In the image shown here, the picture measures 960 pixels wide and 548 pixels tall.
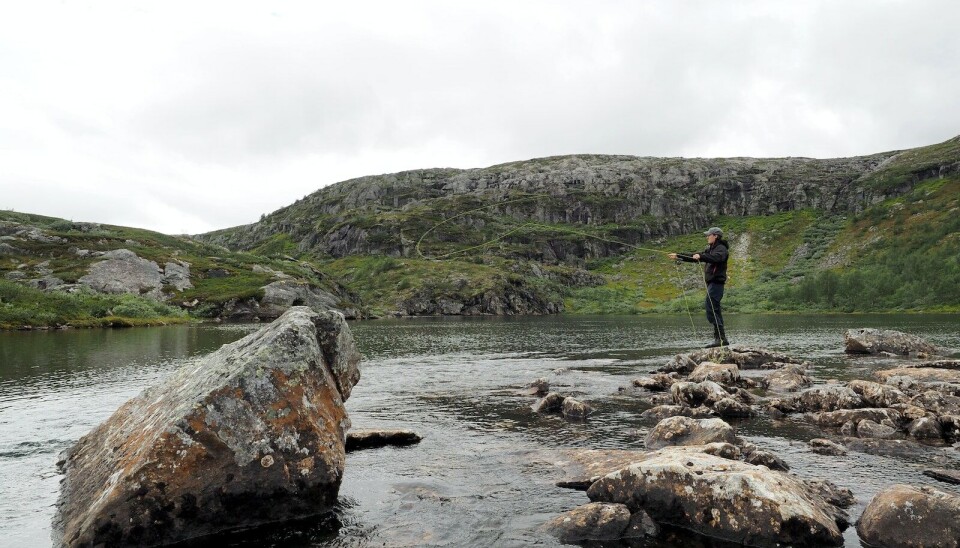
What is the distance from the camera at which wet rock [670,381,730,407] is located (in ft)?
59.5

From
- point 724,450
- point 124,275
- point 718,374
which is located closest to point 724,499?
point 724,450

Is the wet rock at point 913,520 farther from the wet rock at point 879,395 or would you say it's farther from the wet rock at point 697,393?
the wet rock at point 879,395

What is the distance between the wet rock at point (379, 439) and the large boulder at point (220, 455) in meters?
3.29

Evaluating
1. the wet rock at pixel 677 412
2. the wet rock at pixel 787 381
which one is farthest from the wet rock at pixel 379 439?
the wet rock at pixel 787 381

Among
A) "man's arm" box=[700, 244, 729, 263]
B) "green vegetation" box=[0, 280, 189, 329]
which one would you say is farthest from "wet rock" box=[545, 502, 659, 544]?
"green vegetation" box=[0, 280, 189, 329]

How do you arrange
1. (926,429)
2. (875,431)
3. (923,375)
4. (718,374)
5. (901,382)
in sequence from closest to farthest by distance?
(926,429) → (875,431) → (901,382) → (718,374) → (923,375)

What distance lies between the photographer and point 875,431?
554 inches

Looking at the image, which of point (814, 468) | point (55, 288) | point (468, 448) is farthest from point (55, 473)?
point (55, 288)

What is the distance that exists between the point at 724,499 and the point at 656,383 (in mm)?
14654

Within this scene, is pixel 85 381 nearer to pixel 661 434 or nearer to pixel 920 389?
pixel 661 434

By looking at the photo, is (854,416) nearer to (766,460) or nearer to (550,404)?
(766,460)

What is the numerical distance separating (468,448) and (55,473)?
31.0 feet

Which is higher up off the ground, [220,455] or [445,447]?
[220,455]

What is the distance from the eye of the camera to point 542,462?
12445 millimetres
